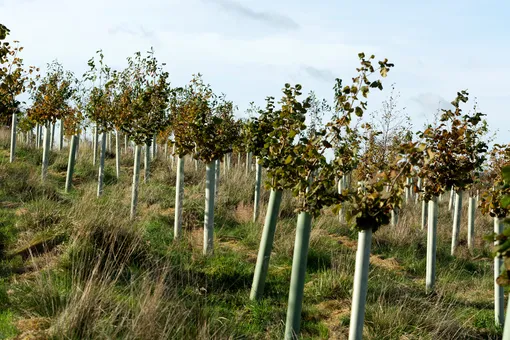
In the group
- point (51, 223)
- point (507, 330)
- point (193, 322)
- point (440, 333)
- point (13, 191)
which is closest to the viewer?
point (507, 330)

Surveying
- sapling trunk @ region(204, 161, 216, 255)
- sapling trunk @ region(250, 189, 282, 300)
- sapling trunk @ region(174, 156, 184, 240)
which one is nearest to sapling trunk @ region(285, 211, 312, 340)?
sapling trunk @ region(250, 189, 282, 300)

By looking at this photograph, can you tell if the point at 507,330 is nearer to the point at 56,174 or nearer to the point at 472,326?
the point at 472,326

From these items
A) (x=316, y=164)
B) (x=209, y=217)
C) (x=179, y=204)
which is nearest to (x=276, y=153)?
(x=316, y=164)

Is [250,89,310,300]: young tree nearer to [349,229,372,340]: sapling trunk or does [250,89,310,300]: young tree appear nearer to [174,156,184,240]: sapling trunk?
[349,229,372,340]: sapling trunk

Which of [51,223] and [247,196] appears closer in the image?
[51,223]

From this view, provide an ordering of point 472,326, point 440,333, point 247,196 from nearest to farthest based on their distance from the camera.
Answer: point 440,333 < point 472,326 < point 247,196

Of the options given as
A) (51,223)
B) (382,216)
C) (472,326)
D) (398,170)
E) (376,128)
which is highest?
(376,128)

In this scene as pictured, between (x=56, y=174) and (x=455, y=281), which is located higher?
(x=56, y=174)

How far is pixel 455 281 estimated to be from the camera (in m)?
11.6

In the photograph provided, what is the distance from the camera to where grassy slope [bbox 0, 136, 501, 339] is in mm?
6137

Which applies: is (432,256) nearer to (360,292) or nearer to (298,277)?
(298,277)

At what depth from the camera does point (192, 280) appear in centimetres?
848

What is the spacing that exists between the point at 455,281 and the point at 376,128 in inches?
415

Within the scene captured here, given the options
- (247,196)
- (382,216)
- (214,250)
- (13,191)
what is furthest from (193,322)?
(247,196)
